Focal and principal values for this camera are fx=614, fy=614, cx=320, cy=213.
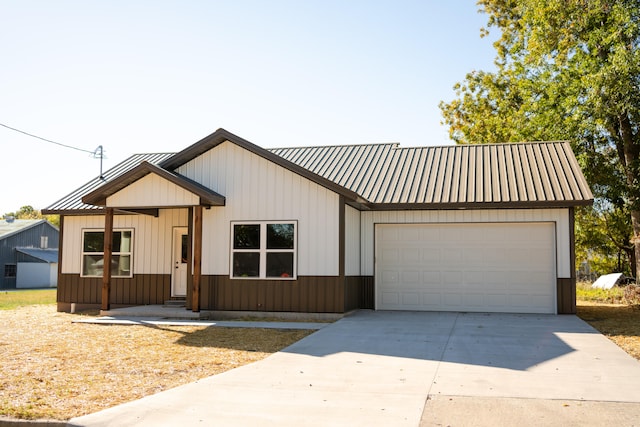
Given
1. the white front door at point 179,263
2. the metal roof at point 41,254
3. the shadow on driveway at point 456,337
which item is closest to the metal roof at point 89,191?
the white front door at point 179,263

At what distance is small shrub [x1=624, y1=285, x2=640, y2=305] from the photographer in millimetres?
18047

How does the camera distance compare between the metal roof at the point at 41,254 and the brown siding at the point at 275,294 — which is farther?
the metal roof at the point at 41,254

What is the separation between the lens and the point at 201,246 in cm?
1484

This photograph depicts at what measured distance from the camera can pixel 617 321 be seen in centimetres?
1424

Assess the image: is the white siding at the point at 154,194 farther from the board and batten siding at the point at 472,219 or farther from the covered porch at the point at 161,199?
the board and batten siding at the point at 472,219

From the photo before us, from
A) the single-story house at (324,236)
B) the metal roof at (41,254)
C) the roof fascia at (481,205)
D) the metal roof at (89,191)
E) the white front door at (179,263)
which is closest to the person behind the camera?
the single-story house at (324,236)

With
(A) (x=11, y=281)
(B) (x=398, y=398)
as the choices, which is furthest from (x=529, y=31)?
(A) (x=11, y=281)

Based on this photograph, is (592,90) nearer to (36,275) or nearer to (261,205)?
(261,205)

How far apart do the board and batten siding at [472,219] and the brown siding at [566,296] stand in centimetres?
17

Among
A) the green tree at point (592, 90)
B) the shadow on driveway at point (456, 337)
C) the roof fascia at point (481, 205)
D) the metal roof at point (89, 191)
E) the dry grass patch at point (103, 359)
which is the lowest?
the dry grass patch at point (103, 359)

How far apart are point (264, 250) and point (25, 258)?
36536mm

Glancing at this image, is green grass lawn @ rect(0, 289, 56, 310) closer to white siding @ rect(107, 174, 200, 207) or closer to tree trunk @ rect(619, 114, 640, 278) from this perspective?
white siding @ rect(107, 174, 200, 207)

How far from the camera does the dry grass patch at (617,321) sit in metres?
10.9

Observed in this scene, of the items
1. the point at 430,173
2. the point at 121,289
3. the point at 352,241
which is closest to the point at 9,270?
the point at 121,289
